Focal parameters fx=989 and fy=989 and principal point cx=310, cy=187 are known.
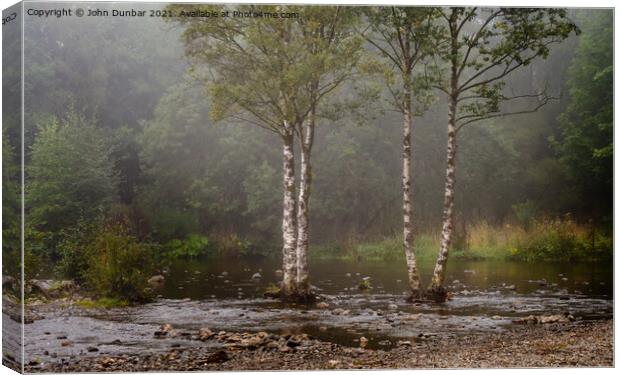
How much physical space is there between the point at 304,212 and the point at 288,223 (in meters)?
0.32

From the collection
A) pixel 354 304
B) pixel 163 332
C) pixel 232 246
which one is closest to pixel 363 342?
pixel 354 304

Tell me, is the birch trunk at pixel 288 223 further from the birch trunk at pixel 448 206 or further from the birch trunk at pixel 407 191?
the birch trunk at pixel 448 206

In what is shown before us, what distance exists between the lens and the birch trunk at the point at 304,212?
606 inches

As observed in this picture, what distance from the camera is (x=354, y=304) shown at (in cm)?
1519

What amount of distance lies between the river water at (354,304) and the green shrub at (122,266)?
30cm

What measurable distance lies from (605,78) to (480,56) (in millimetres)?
1950

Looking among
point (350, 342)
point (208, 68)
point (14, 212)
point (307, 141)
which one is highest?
point (208, 68)

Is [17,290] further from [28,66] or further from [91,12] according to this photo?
[91,12]

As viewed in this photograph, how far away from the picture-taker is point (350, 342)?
14422 mm

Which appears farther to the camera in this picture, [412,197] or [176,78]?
[412,197]

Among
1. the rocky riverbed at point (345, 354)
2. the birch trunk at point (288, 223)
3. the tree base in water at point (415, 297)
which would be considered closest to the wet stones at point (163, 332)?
the rocky riverbed at point (345, 354)

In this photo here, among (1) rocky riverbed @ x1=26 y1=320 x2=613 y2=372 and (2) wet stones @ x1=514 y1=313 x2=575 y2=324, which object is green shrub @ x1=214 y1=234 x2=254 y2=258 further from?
(2) wet stones @ x1=514 y1=313 x2=575 y2=324

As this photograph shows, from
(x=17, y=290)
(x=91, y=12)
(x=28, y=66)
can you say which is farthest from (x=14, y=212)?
(x=91, y=12)

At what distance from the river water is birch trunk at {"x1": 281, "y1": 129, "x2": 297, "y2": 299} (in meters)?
0.19
